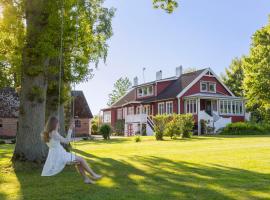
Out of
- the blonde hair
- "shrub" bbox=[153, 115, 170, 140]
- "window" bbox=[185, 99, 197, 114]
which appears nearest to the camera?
the blonde hair

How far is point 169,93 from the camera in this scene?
48375 mm

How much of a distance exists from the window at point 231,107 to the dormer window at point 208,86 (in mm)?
1893

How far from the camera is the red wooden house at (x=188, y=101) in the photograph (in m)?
45.3

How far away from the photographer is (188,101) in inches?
1821

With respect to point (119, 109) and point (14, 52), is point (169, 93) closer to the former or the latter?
point (119, 109)

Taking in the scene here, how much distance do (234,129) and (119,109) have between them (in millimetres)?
21785

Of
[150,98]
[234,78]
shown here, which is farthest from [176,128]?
[234,78]

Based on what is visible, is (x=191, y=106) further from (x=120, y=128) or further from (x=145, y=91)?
(x=120, y=128)

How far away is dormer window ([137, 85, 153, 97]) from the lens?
5174 cm

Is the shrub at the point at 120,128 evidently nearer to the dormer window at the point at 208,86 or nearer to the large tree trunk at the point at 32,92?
the dormer window at the point at 208,86

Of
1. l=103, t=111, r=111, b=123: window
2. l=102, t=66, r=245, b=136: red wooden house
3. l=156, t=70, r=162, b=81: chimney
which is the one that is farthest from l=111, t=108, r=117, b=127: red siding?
l=156, t=70, r=162, b=81: chimney

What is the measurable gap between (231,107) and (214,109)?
2466 millimetres

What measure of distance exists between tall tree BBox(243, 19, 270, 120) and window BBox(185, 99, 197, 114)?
18.9 feet

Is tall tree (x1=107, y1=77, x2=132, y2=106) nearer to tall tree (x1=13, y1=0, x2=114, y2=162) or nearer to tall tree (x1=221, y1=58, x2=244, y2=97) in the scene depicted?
tall tree (x1=221, y1=58, x2=244, y2=97)
